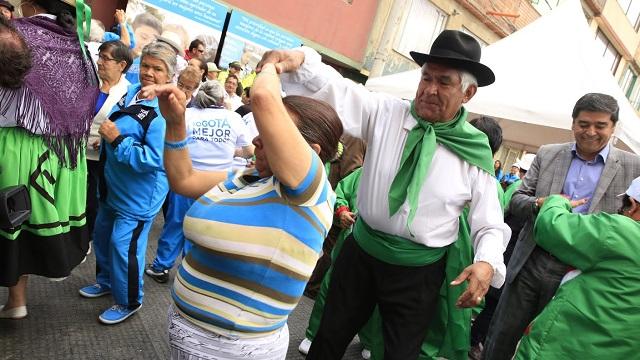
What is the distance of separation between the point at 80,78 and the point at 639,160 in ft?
10.7

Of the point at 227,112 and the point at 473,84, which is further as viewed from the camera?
the point at 227,112

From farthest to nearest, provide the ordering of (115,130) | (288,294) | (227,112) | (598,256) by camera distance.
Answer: (227,112)
(115,130)
(598,256)
(288,294)

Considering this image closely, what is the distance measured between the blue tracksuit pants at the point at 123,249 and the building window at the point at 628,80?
84.8 feet

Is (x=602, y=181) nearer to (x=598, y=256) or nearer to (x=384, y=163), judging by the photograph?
(x=598, y=256)

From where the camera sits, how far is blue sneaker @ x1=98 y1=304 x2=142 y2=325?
9.76ft

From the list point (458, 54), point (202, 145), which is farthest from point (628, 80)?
point (458, 54)

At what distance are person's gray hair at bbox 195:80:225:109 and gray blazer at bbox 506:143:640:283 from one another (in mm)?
2393

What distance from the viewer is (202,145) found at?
3.81 m

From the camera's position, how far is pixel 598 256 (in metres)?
2.15

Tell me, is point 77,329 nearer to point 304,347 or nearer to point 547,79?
point 304,347

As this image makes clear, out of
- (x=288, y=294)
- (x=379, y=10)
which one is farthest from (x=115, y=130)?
(x=379, y=10)

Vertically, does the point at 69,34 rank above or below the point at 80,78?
above

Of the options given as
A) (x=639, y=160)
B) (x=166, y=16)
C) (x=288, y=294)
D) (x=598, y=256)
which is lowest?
(x=288, y=294)

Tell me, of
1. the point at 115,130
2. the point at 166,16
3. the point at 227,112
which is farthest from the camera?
the point at 166,16
